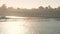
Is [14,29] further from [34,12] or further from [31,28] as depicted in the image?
[34,12]

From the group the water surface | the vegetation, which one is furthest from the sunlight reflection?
the vegetation

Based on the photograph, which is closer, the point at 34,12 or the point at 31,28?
the point at 31,28

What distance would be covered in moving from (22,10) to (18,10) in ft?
0.35

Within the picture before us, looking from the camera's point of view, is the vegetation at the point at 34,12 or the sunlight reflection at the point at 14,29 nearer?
the sunlight reflection at the point at 14,29

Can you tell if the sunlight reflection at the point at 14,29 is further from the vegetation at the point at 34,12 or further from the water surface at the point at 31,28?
the vegetation at the point at 34,12

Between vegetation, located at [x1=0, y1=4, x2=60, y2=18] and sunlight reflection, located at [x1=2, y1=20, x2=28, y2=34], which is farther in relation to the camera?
vegetation, located at [x1=0, y1=4, x2=60, y2=18]

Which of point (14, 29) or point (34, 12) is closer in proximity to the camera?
point (14, 29)

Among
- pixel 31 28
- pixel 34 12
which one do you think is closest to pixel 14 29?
pixel 31 28

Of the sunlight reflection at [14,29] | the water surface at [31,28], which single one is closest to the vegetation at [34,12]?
the water surface at [31,28]

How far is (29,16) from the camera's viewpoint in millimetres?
3959

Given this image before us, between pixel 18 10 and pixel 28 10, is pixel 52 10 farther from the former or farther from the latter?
pixel 18 10

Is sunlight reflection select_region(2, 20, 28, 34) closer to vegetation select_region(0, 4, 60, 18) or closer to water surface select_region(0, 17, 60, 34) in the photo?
water surface select_region(0, 17, 60, 34)

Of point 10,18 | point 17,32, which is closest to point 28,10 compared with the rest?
point 10,18

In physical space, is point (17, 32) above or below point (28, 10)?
below
